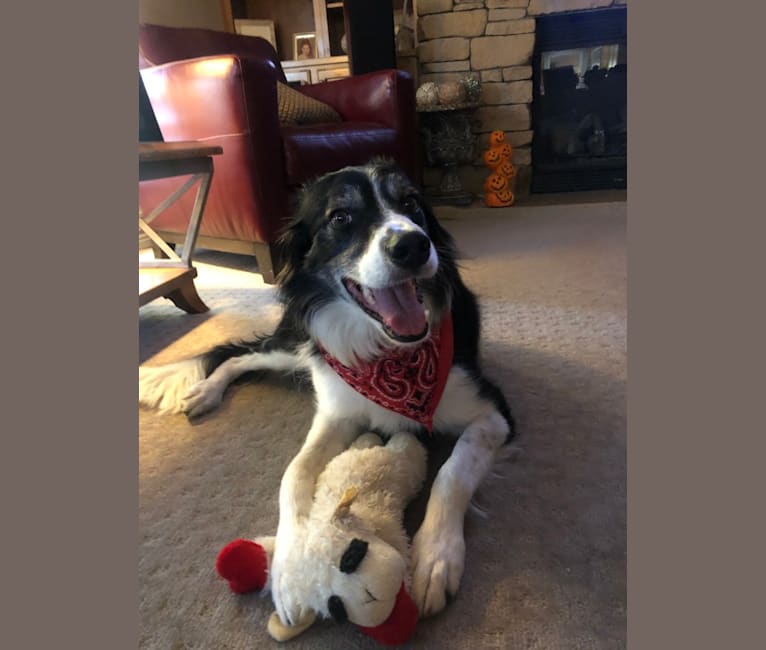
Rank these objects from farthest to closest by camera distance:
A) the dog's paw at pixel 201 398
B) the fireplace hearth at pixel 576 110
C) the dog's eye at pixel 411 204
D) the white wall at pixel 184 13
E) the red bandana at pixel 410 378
→ the fireplace hearth at pixel 576 110 → the white wall at pixel 184 13 → the dog's paw at pixel 201 398 → the dog's eye at pixel 411 204 → the red bandana at pixel 410 378

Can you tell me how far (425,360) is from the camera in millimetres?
1308

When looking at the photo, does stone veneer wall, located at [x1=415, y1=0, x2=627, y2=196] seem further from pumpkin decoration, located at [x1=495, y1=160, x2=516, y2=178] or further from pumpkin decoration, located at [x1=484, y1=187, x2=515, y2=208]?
pumpkin decoration, located at [x1=484, y1=187, x2=515, y2=208]

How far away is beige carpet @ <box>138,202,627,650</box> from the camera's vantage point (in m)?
0.90

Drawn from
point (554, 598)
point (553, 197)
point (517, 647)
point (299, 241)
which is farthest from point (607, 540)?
point (553, 197)

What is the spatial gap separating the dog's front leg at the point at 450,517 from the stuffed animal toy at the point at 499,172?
3911 mm

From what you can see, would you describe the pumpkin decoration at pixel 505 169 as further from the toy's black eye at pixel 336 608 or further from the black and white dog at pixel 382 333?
the toy's black eye at pixel 336 608

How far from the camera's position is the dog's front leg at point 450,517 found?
3.01 feet

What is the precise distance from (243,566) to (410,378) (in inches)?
21.7

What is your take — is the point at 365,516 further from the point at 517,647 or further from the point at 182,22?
the point at 182,22

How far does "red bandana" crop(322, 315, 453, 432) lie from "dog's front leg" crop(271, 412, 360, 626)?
130mm

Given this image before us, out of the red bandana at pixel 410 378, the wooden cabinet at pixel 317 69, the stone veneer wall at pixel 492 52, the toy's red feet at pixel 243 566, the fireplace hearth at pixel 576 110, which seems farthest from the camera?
the wooden cabinet at pixel 317 69

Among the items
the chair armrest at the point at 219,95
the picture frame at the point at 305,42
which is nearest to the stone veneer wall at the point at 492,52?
the picture frame at the point at 305,42

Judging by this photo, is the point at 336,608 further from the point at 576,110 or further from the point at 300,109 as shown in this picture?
the point at 576,110

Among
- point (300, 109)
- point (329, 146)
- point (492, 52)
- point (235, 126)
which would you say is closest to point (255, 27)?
point (492, 52)
